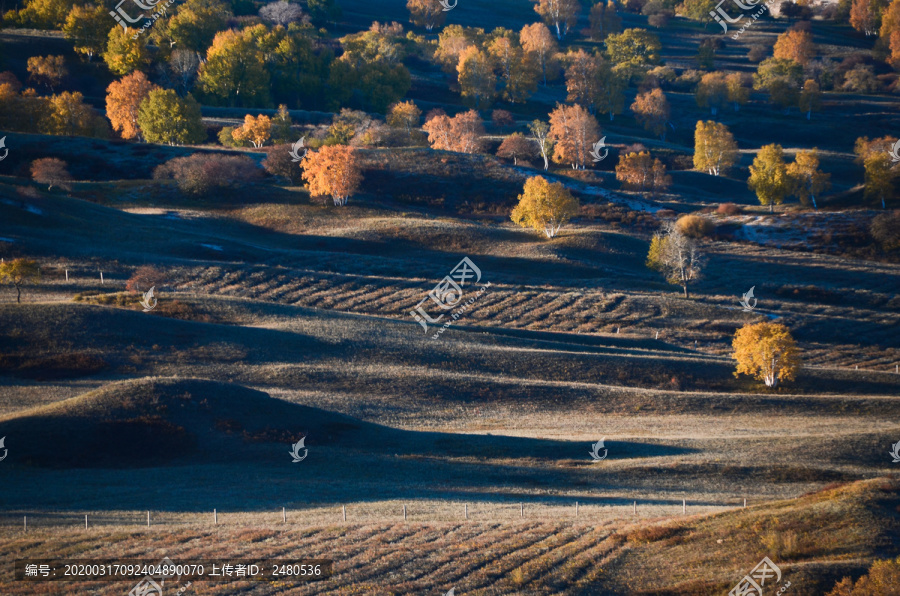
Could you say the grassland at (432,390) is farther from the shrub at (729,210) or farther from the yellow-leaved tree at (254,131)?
the yellow-leaved tree at (254,131)

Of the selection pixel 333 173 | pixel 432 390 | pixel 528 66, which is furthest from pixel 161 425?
pixel 528 66

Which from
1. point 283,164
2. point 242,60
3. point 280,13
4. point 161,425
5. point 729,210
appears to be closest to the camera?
point 161,425

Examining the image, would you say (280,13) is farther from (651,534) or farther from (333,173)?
(651,534)

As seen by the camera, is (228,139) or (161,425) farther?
(228,139)

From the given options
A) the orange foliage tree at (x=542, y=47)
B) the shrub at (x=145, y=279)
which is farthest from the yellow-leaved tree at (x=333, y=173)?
the orange foliage tree at (x=542, y=47)

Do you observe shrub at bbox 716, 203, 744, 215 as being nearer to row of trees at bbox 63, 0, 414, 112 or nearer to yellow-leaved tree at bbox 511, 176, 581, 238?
yellow-leaved tree at bbox 511, 176, 581, 238

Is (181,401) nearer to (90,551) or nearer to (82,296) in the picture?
(90,551)

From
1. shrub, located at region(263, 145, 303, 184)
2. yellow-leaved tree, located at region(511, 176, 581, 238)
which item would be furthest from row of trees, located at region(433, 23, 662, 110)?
yellow-leaved tree, located at region(511, 176, 581, 238)
